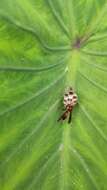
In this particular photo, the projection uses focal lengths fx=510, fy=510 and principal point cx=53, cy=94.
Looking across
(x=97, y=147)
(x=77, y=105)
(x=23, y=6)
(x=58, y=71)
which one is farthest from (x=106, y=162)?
(x=23, y=6)

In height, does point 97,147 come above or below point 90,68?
below

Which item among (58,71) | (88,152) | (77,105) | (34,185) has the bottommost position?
(34,185)

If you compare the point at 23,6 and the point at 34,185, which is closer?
the point at 23,6

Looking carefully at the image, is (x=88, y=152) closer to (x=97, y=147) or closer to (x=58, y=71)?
(x=97, y=147)
